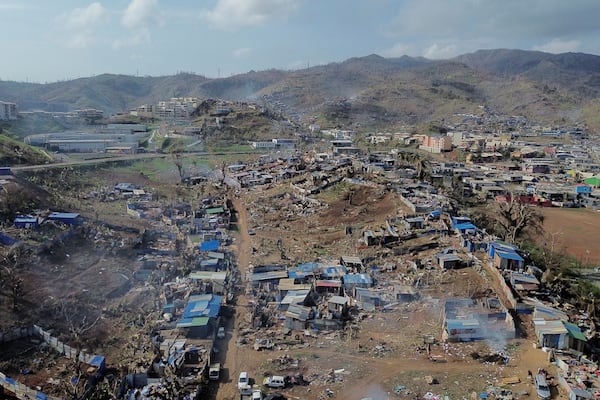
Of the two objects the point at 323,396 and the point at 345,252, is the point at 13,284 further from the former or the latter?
the point at 345,252

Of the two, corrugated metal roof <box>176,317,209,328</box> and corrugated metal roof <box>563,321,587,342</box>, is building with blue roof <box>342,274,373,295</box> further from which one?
corrugated metal roof <box>563,321,587,342</box>

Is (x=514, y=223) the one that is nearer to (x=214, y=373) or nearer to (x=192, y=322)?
(x=192, y=322)

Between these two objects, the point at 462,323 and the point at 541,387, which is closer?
the point at 541,387

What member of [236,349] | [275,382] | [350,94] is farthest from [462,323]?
[350,94]

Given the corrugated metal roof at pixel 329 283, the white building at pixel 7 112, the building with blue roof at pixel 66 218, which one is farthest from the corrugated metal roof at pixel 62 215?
the white building at pixel 7 112

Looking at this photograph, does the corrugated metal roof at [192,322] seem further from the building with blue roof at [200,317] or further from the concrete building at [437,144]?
the concrete building at [437,144]

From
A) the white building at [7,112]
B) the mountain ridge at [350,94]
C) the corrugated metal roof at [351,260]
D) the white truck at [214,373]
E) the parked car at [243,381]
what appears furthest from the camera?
the mountain ridge at [350,94]
